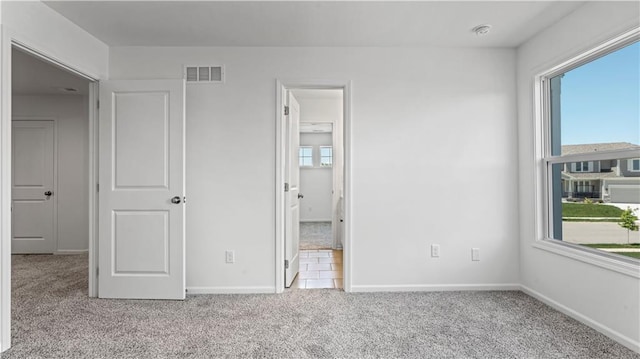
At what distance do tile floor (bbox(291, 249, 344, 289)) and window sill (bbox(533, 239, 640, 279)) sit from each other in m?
1.85

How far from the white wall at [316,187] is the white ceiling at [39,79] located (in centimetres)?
476

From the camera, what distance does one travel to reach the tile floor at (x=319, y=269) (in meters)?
3.30

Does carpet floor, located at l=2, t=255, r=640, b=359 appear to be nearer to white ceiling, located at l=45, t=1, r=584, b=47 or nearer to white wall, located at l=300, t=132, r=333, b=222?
white ceiling, located at l=45, t=1, r=584, b=47

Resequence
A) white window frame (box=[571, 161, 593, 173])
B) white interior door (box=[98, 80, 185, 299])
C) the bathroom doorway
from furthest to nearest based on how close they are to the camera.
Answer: the bathroom doorway
white interior door (box=[98, 80, 185, 299])
white window frame (box=[571, 161, 593, 173])

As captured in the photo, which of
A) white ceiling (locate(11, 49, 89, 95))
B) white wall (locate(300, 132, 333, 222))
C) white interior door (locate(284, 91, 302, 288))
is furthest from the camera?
white wall (locate(300, 132, 333, 222))

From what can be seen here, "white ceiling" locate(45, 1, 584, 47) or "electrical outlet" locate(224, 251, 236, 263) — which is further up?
"white ceiling" locate(45, 1, 584, 47)

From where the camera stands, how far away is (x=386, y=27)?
2672 millimetres

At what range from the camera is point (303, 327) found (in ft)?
7.75

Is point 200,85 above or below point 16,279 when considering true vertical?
above

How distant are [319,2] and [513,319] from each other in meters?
2.75

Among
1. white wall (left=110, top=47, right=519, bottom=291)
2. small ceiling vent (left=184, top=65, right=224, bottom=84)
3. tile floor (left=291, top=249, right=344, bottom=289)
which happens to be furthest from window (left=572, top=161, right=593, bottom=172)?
small ceiling vent (left=184, top=65, right=224, bottom=84)

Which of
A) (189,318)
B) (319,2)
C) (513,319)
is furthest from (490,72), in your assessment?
(189,318)

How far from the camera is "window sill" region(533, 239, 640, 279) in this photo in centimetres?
208

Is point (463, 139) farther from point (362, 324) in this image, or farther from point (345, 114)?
point (362, 324)
